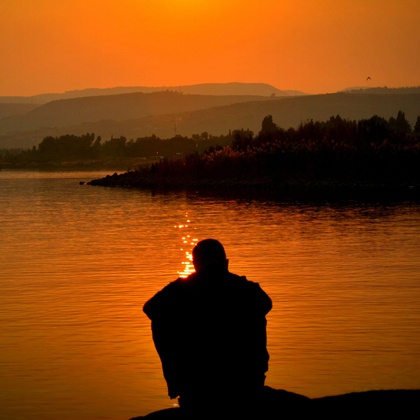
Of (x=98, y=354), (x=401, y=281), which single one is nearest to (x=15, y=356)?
(x=98, y=354)

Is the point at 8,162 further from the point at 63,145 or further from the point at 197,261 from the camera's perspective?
the point at 197,261

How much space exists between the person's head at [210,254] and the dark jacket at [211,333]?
82mm

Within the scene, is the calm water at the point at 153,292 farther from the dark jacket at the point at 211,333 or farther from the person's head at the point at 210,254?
the person's head at the point at 210,254

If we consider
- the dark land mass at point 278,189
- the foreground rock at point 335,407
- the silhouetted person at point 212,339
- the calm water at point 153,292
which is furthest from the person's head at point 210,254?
the dark land mass at point 278,189

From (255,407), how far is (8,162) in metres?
160

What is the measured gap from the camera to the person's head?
7.91 metres

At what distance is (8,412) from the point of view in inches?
475

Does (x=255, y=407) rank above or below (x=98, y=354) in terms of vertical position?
above

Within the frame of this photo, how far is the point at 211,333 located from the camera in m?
8.18

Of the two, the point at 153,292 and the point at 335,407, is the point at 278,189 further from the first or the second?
the point at 335,407

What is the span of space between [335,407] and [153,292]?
12.5 metres

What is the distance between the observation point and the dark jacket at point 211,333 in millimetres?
8070

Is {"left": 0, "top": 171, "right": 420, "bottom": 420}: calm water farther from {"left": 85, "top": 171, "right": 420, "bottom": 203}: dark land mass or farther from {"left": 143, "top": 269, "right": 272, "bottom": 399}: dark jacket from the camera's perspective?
{"left": 85, "top": 171, "right": 420, "bottom": 203}: dark land mass

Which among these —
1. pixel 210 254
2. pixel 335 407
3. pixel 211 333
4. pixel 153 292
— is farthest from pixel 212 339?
pixel 153 292
